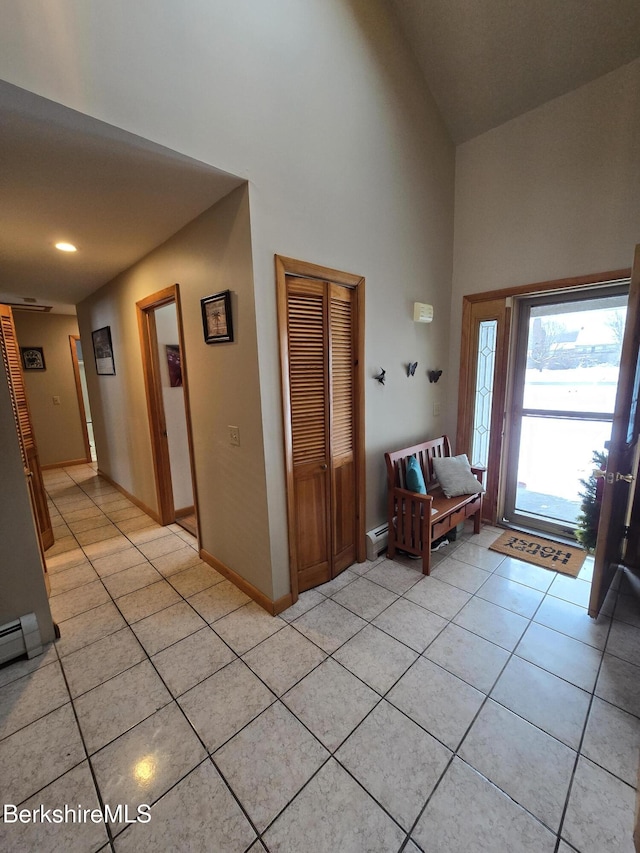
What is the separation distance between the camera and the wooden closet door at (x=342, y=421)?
236 cm

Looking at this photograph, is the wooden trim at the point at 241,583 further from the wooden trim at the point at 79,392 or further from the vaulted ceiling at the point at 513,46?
the wooden trim at the point at 79,392

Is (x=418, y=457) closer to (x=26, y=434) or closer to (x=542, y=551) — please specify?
(x=542, y=551)

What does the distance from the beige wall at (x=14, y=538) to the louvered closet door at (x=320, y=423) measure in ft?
4.79

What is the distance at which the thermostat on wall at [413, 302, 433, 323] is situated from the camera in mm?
2900

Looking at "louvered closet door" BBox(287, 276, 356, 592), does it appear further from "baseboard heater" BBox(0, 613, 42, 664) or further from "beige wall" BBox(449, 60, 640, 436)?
"beige wall" BBox(449, 60, 640, 436)

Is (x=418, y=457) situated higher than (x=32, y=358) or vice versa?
(x=32, y=358)

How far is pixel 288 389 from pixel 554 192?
2.59 meters

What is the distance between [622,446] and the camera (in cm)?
205

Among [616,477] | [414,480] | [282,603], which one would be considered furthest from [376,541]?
[616,477]

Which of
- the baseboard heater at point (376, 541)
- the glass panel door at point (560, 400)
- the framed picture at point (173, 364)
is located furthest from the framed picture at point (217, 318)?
the glass panel door at point (560, 400)

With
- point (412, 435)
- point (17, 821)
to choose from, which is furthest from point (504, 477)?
point (17, 821)

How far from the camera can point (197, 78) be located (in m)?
1.59

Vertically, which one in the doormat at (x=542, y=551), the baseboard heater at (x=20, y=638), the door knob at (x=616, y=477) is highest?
the door knob at (x=616, y=477)

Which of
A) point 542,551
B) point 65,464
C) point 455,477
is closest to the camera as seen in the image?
point 542,551
